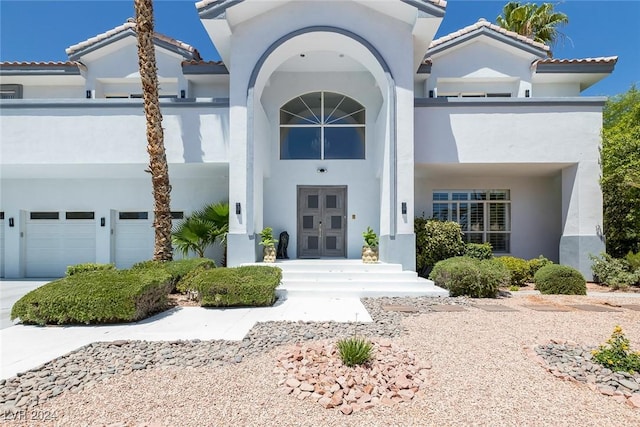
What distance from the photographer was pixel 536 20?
66.5 feet

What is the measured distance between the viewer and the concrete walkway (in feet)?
15.6

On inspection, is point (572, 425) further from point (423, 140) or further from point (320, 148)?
point (320, 148)

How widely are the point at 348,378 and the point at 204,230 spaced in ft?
27.4

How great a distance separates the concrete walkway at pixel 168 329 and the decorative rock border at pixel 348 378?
166 centimetres

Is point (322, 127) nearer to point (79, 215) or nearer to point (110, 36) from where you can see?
point (110, 36)

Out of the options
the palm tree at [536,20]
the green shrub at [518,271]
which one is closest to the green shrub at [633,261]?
the green shrub at [518,271]

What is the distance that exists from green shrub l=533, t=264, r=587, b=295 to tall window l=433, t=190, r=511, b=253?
3793 mm

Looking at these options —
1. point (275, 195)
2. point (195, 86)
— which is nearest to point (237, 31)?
point (195, 86)

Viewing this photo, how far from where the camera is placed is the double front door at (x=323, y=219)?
12.6 meters

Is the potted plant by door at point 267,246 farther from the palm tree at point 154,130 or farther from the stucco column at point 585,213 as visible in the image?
the stucco column at point 585,213

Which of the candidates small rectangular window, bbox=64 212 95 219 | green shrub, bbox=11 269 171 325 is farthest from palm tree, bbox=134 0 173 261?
small rectangular window, bbox=64 212 95 219

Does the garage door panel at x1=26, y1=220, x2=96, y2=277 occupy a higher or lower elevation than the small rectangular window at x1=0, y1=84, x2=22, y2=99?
lower

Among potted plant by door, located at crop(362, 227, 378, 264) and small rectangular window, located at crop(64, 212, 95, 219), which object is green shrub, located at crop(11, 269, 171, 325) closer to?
potted plant by door, located at crop(362, 227, 378, 264)

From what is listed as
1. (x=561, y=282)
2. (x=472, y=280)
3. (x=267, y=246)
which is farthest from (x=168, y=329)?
(x=561, y=282)
